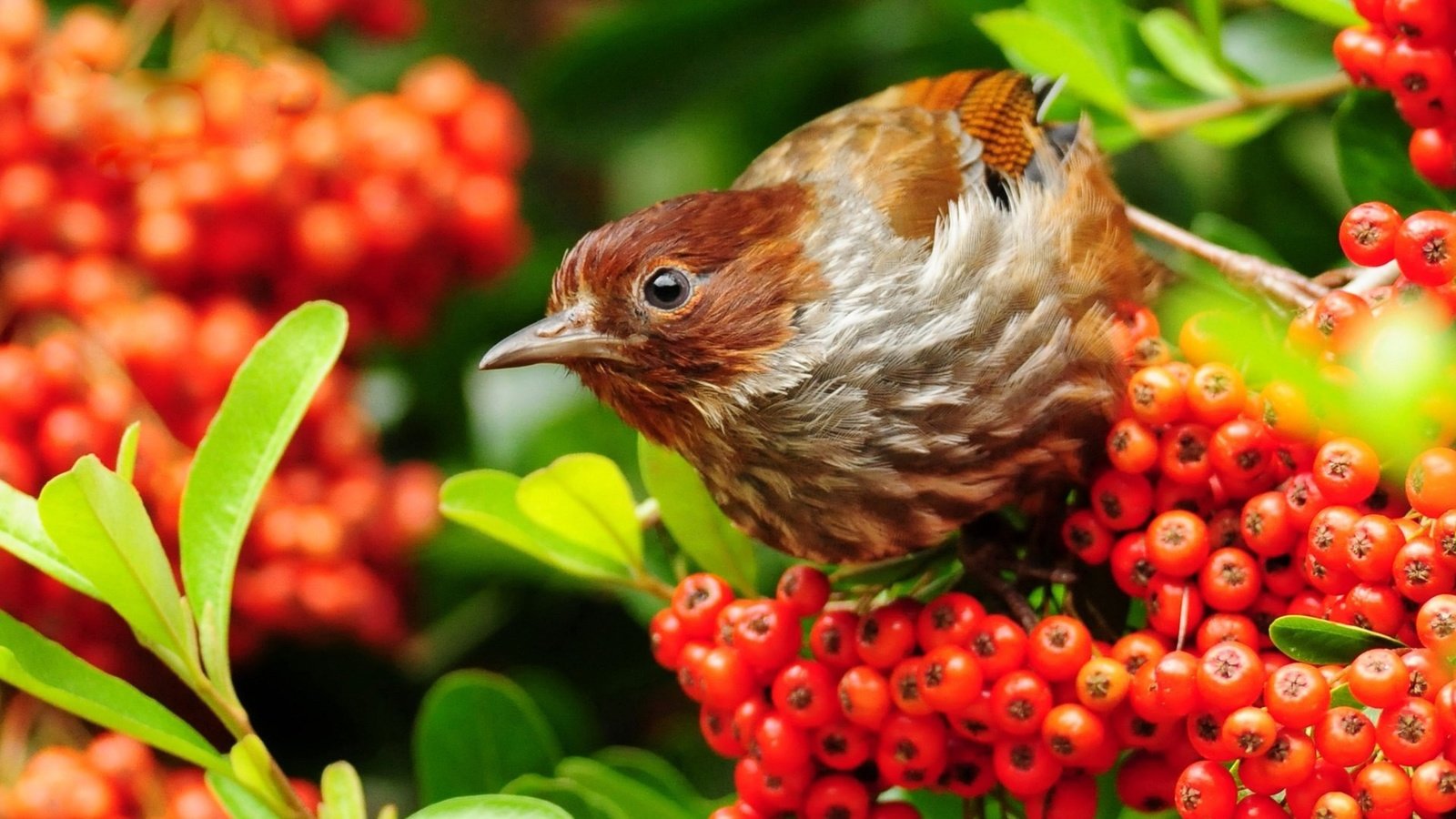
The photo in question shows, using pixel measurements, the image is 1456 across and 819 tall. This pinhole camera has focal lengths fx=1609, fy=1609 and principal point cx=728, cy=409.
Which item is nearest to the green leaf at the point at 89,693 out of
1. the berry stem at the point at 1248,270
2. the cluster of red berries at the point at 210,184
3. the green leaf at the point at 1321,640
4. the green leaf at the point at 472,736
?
the green leaf at the point at 472,736

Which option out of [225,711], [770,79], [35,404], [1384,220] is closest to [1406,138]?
[1384,220]

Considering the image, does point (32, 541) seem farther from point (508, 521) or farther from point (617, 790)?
point (617, 790)

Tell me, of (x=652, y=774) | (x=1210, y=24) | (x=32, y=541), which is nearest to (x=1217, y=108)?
(x=1210, y=24)

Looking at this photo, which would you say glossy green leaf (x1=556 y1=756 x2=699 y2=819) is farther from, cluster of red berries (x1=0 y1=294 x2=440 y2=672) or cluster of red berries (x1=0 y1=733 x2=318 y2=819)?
cluster of red berries (x1=0 y1=294 x2=440 y2=672)

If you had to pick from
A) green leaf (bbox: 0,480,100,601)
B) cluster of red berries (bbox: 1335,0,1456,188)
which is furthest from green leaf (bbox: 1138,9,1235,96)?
green leaf (bbox: 0,480,100,601)

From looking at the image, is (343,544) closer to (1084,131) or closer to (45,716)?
(45,716)

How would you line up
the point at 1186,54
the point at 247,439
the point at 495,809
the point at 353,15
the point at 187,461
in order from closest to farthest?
the point at 495,809
the point at 247,439
the point at 1186,54
the point at 187,461
the point at 353,15

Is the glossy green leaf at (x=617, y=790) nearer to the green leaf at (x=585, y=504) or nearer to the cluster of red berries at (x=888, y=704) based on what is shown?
the cluster of red berries at (x=888, y=704)
